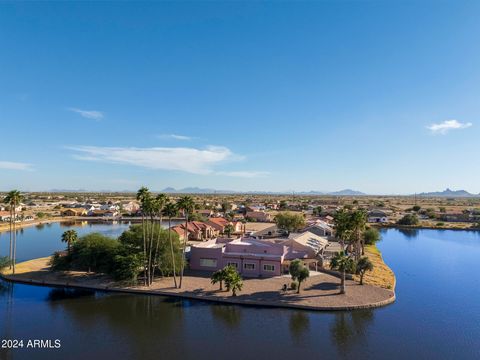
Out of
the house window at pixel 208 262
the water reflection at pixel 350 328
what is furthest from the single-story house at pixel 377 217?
the water reflection at pixel 350 328

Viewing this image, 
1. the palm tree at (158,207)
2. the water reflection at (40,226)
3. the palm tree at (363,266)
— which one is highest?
the palm tree at (158,207)

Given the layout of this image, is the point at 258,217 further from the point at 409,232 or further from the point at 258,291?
the point at 258,291

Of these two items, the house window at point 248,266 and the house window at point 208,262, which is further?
the house window at point 208,262

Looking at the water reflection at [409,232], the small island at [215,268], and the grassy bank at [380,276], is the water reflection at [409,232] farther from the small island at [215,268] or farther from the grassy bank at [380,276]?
the small island at [215,268]

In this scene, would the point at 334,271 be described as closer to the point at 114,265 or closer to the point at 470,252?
the point at 114,265

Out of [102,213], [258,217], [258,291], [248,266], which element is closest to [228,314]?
[258,291]

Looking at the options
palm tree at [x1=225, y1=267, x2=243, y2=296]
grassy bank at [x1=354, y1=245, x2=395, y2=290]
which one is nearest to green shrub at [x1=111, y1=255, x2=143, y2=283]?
palm tree at [x1=225, y1=267, x2=243, y2=296]
